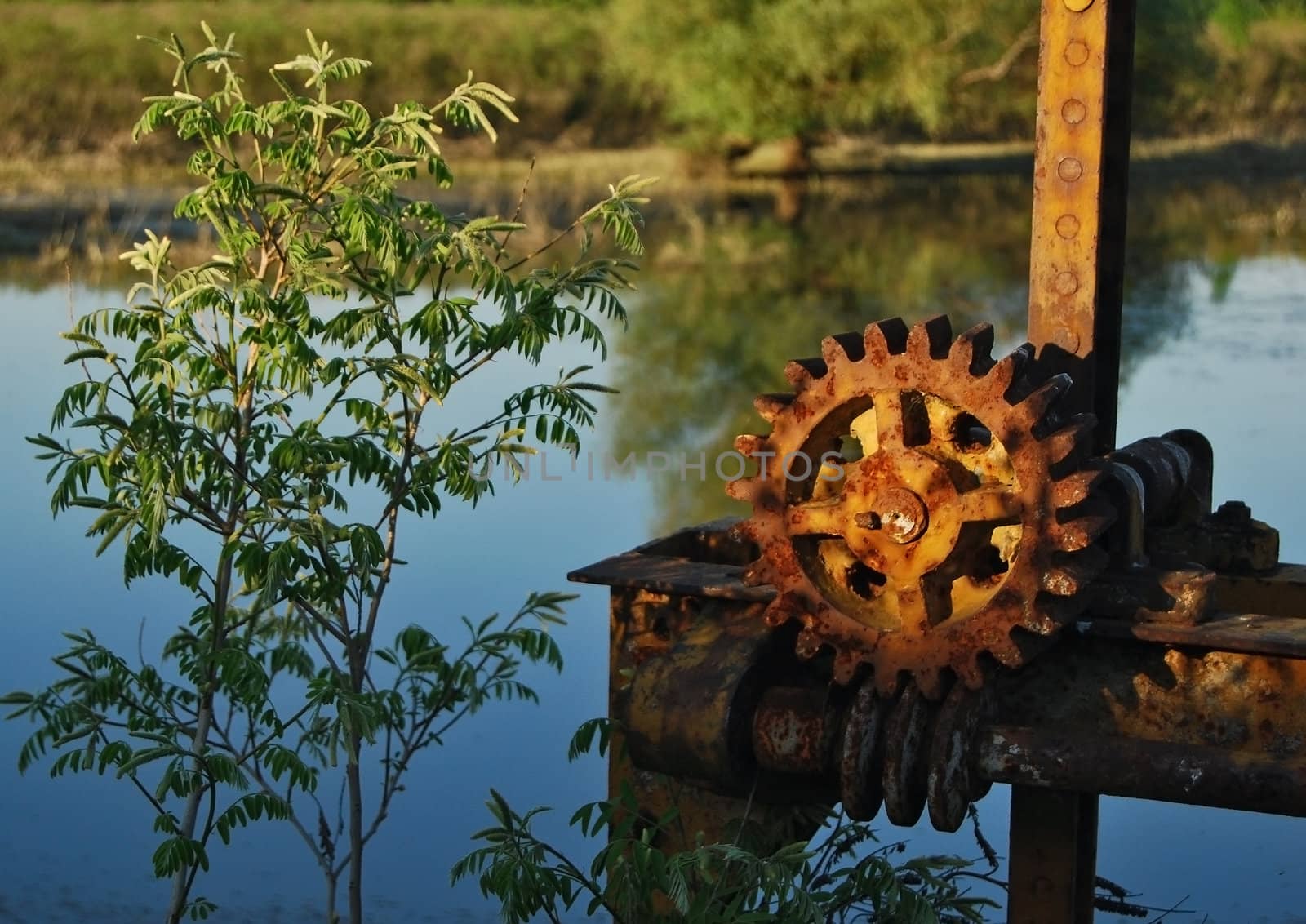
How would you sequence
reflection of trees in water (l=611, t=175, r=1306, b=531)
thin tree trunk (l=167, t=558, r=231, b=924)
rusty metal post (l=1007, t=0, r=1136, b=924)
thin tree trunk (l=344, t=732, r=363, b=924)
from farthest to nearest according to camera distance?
reflection of trees in water (l=611, t=175, r=1306, b=531), thin tree trunk (l=344, t=732, r=363, b=924), thin tree trunk (l=167, t=558, r=231, b=924), rusty metal post (l=1007, t=0, r=1136, b=924)

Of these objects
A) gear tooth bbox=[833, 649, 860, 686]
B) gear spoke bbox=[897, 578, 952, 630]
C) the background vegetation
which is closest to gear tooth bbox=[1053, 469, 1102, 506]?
gear spoke bbox=[897, 578, 952, 630]

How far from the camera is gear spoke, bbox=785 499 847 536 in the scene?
4363 millimetres

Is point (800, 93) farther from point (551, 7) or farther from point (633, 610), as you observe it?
point (633, 610)

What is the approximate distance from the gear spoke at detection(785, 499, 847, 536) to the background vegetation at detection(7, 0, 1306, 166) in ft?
73.2

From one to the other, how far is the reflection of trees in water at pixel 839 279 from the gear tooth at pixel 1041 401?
21.1 ft

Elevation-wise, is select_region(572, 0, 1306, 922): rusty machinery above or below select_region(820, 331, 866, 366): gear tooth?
below

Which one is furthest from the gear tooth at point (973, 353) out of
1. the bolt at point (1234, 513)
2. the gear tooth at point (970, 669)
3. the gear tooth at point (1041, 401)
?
the bolt at point (1234, 513)

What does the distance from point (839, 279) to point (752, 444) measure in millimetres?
15092

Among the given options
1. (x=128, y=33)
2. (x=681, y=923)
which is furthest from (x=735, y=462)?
(x=128, y=33)

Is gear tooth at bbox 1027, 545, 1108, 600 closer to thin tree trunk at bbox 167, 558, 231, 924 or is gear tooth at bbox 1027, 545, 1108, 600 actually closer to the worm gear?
the worm gear

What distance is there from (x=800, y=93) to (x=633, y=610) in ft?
79.3

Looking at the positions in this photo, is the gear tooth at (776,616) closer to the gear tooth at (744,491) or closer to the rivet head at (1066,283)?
the gear tooth at (744,491)

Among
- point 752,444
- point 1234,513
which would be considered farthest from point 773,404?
point 1234,513

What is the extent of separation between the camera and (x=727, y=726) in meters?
4.27
